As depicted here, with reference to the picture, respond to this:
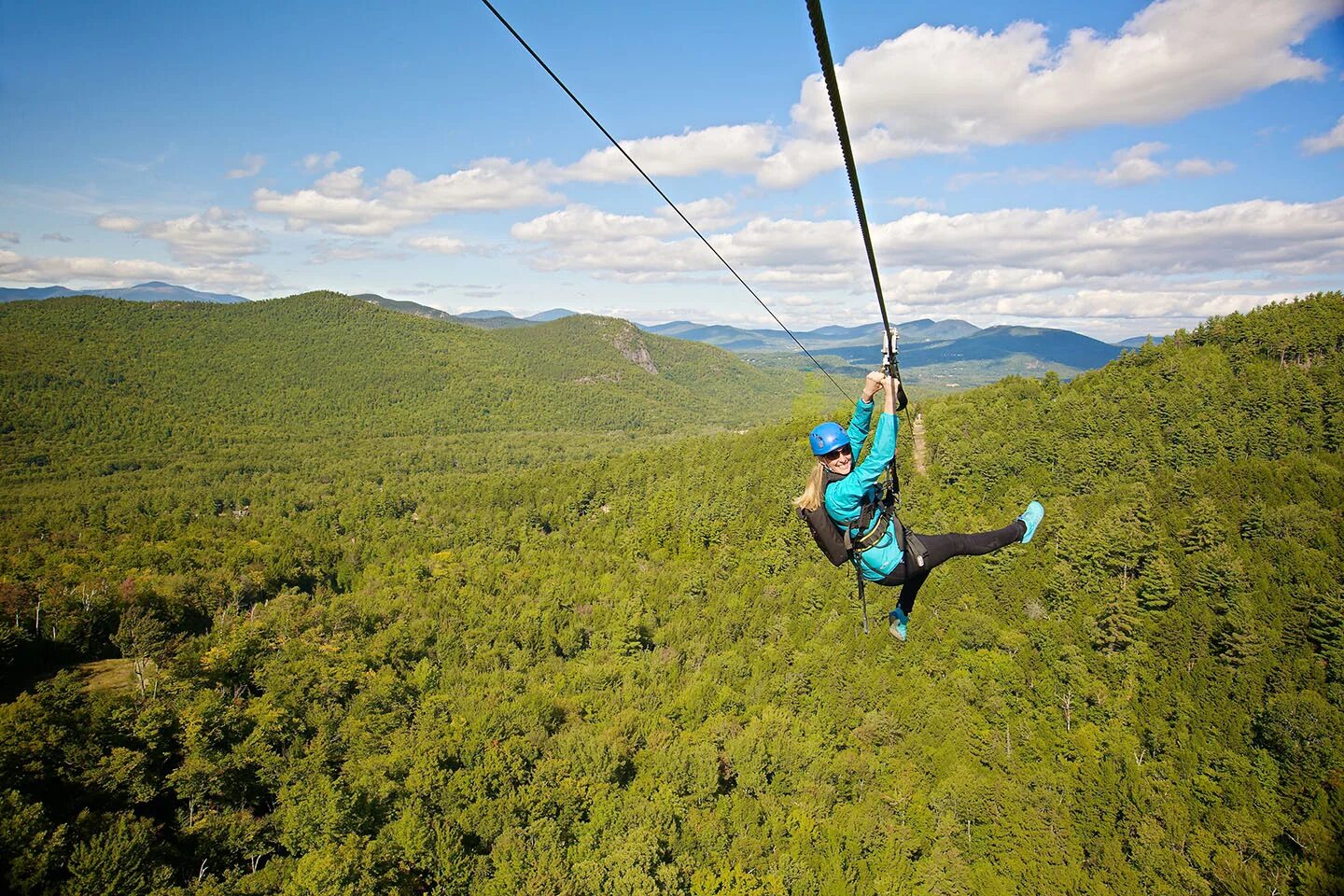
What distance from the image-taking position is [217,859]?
90.2ft

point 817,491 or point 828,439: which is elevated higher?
point 828,439

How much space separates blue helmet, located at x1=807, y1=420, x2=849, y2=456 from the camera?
7.37 m

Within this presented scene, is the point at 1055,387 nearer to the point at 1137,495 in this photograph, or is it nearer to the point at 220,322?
the point at 1137,495

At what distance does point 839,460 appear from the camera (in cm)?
756

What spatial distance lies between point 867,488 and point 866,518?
0.50m

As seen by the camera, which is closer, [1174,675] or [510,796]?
[510,796]

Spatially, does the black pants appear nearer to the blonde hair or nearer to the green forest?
the blonde hair

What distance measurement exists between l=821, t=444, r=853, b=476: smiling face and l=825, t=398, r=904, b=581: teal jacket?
0.45ft

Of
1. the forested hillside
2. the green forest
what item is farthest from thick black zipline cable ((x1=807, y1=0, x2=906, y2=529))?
the forested hillside

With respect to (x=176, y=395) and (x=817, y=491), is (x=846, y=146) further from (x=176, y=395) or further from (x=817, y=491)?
(x=176, y=395)

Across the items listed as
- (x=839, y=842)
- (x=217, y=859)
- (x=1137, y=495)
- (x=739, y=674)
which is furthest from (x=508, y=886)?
(x=1137, y=495)

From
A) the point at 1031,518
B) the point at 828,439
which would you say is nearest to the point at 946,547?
the point at 1031,518

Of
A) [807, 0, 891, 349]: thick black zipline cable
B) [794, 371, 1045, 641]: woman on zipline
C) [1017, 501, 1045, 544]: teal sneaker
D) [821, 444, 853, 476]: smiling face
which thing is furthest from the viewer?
[1017, 501, 1045, 544]: teal sneaker

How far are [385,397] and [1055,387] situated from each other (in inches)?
6581
